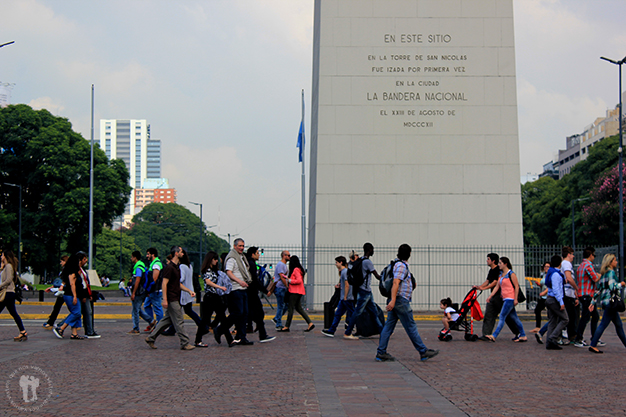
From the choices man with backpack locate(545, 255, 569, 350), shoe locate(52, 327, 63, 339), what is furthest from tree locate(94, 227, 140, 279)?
man with backpack locate(545, 255, 569, 350)

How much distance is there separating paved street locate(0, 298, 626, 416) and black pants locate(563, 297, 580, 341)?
655 mm

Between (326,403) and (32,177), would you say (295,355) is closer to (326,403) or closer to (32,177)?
(326,403)

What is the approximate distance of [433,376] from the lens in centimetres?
942

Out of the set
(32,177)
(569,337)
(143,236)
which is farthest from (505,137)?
(143,236)

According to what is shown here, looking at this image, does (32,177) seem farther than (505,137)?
Yes

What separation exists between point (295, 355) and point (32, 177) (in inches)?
1592

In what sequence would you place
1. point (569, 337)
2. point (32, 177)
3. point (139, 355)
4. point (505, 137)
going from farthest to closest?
point (32, 177) < point (505, 137) < point (569, 337) < point (139, 355)

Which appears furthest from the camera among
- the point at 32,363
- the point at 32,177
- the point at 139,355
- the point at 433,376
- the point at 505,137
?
the point at 32,177

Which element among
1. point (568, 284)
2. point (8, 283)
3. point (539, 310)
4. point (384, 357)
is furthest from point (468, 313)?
point (8, 283)

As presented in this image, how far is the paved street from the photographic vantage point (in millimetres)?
7164

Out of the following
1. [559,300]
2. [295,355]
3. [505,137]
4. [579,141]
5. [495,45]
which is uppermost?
[579,141]

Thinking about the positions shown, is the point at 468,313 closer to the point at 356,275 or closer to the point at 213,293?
the point at 356,275

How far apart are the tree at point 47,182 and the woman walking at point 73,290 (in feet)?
110
